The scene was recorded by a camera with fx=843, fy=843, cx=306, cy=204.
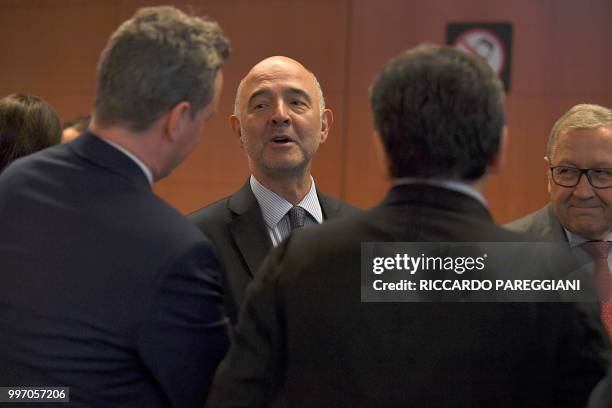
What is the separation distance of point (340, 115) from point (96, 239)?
14.0 feet

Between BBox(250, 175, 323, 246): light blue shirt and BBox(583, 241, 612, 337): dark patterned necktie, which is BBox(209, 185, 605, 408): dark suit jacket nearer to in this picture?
BBox(583, 241, 612, 337): dark patterned necktie

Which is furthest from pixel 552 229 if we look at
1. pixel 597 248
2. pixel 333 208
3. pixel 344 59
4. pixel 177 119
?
pixel 344 59

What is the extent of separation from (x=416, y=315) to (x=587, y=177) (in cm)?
116

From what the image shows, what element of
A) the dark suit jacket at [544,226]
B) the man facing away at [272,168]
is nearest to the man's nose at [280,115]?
the man facing away at [272,168]

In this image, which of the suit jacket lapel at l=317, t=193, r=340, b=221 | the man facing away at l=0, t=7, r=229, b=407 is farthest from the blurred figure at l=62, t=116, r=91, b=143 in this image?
the man facing away at l=0, t=7, r=229, b=407

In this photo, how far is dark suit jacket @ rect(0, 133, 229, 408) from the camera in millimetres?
1473

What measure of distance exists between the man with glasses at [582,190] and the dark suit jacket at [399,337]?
99 cm

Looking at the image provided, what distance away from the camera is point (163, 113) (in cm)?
155

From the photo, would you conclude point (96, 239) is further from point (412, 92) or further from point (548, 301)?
point (548, 301)

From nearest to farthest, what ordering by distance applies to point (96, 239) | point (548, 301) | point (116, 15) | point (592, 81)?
point (548, 301) < point (96, 239) < point (592, 81) < point (116, 15)

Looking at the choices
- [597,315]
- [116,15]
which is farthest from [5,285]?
[116,15]

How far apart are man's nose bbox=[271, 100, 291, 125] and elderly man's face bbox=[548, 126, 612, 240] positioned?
785mm

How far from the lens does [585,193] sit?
230 centimetres

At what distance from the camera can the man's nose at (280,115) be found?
8.13ft
